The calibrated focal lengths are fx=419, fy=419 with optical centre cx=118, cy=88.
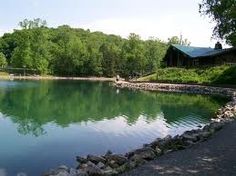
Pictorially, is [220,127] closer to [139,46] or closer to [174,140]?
[174,140]

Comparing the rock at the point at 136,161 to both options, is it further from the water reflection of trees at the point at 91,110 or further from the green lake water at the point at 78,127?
the water reflection of trees at the point at 91,110

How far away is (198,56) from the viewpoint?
239ft

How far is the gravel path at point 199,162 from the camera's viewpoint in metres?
11.9

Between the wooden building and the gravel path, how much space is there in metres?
55.4

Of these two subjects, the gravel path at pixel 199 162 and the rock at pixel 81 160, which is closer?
the gravel path at pixel 199 162

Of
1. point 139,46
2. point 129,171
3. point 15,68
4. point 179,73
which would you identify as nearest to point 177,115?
point 129,171

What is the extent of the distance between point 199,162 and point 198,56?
61.3 m

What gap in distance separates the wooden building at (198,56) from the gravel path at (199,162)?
55.4 m

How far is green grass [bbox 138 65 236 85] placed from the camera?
58.2m

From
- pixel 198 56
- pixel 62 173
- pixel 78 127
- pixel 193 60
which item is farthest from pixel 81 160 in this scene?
pixel 193 60

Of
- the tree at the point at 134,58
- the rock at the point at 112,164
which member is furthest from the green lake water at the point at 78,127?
the tree at the point at 134,58

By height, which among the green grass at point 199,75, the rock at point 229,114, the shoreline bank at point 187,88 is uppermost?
the green grass at point 199,75

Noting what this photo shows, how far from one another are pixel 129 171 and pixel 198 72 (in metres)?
56.3

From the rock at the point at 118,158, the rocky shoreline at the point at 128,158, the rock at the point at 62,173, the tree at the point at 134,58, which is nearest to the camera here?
the rock at the point at 62,173
